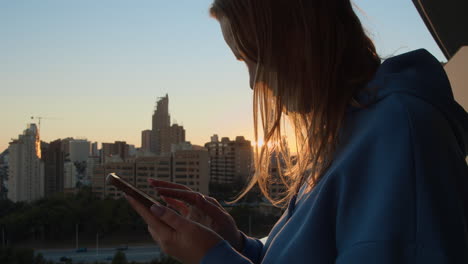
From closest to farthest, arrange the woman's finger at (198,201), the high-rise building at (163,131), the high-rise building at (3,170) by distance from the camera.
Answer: the woman's finger at (198,201), the high-rise building at (3,170), the high-rise building at (163,131)

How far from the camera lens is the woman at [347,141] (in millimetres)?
304

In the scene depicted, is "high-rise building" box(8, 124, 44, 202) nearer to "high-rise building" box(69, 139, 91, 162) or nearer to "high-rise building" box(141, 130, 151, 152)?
"high-rise building" box(69, 139, 91, 162)

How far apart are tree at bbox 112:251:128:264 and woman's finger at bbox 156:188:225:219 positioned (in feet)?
15.6

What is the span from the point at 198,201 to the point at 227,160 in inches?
200

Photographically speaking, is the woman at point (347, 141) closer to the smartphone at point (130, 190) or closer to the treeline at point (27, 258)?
the smartphone at point (130, 190)

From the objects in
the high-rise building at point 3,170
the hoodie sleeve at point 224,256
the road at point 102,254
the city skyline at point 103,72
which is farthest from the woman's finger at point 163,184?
the high-rise building at point 3,170

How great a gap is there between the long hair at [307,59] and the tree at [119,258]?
5.03 m

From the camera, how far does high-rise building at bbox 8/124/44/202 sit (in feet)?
22.6

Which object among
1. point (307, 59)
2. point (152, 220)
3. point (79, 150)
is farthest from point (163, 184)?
point (79, 150)

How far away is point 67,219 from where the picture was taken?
5.09m

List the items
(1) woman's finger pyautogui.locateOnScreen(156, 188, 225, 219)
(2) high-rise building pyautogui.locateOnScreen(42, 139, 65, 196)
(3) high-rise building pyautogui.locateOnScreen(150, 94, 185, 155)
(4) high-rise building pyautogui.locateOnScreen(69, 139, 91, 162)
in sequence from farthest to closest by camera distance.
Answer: (4) high-rise building pyautogui.locateOnScreen(69, 139, 91, 162) < (2) high-rise building pyautogui.locateOnScreen(42, 139, 65, 196) < (3) high-rise building pyautogui.locateOnScreen(150, 94, 185, 155) < (1) woman's finger pyautogui.locateOnScreen(156, 188, 225, 219)

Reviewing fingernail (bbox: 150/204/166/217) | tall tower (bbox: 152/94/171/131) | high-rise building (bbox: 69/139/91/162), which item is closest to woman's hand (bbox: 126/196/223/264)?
fingernail (bbox: 150/204/166/217)

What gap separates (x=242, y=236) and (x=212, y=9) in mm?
388

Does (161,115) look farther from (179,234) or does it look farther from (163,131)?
(179,234)
